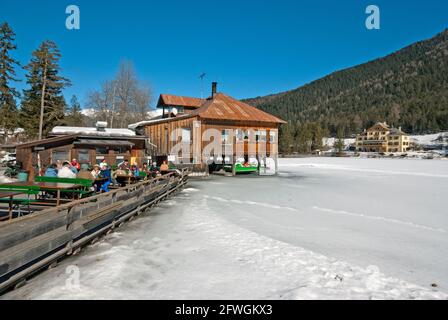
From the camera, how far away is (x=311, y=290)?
4.70m

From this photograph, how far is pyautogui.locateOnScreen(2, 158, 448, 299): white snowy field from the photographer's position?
4.70 meters

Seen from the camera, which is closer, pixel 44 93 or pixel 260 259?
pixel 260 259

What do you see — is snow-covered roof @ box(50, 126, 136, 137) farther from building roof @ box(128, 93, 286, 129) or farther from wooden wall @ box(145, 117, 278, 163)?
building roof @ box(128, 93, 286, 129)

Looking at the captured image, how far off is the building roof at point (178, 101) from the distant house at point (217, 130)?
0.32 metres

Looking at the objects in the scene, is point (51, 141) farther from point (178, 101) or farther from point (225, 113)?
point (178, 101)

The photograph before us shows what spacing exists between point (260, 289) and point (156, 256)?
8.26 ft

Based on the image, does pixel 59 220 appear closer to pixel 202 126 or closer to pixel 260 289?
pixel 260 289

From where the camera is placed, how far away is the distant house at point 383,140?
445 feet

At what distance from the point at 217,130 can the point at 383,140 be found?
448ft

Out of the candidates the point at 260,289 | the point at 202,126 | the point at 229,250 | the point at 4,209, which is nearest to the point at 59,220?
the point at 229,250

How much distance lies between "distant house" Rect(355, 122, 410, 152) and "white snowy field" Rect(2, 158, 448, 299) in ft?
469

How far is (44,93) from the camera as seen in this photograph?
35219 mm

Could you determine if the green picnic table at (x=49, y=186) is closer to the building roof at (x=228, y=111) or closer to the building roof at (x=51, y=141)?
the building roof at (x=51, y=141)

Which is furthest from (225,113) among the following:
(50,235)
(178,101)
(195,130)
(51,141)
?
(50,235)
